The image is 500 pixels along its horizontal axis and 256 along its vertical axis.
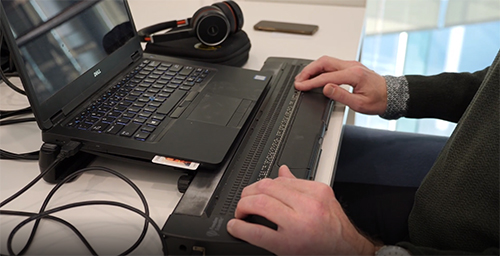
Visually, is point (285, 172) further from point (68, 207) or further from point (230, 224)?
point (68, 207)

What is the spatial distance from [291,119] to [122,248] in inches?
13.2

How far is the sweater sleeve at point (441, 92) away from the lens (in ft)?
3.01

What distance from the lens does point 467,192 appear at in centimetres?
62

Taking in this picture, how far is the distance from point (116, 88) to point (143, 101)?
0.22ft

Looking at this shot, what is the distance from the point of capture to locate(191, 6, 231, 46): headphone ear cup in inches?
39.0

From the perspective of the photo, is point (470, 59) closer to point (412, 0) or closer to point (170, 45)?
point (412, 0)

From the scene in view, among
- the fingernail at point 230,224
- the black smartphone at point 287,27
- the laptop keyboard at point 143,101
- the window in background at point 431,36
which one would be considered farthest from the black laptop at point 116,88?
the window in background at point 431,36

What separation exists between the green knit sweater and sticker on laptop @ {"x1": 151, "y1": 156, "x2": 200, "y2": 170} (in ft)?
0.94

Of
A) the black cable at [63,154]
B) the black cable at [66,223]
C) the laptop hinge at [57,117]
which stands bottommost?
the black cable at [66,223]

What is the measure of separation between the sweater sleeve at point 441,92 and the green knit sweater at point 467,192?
0.24 meters

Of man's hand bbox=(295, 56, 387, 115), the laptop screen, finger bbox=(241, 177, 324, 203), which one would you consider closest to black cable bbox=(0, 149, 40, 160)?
the laptop screen

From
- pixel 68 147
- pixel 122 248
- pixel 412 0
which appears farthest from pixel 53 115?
pixel 412 0

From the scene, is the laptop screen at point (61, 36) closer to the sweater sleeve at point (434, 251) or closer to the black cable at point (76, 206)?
the black cable at point (76, 206)

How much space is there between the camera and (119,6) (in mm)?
875
